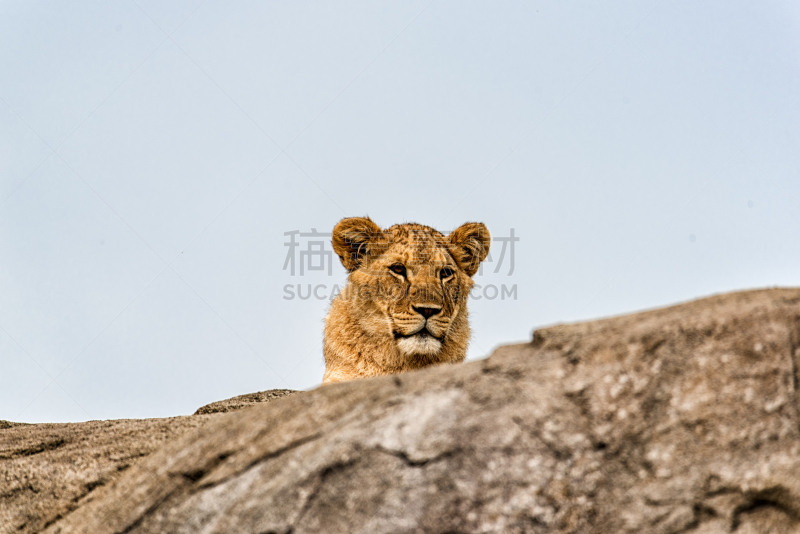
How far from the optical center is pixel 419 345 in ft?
27.9

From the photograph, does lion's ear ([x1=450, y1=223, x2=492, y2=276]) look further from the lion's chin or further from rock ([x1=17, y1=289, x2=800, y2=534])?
rock ([x1=17, y1=289, x2=800, y2=534])

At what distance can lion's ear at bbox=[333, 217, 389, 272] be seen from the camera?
938 cm

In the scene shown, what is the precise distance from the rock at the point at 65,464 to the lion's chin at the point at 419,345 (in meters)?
2.82

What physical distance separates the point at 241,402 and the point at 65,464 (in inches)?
124

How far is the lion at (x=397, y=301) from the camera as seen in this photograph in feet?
28.3

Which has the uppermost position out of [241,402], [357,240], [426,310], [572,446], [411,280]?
[357,240]

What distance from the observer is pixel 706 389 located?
3945mm

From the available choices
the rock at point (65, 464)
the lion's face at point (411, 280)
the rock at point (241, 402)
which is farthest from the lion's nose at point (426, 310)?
the rock at point (65, 464)

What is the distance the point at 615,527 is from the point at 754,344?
4.09 feet

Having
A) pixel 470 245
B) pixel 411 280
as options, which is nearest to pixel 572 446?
pixel 411 280

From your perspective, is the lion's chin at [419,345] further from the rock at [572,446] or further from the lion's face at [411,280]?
the rock at [572,446]

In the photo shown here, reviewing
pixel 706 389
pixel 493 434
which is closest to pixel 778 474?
pixel 706 389

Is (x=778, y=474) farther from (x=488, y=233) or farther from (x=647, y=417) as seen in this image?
(x=488, y=233)

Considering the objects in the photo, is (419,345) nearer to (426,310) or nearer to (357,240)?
(426,310)
